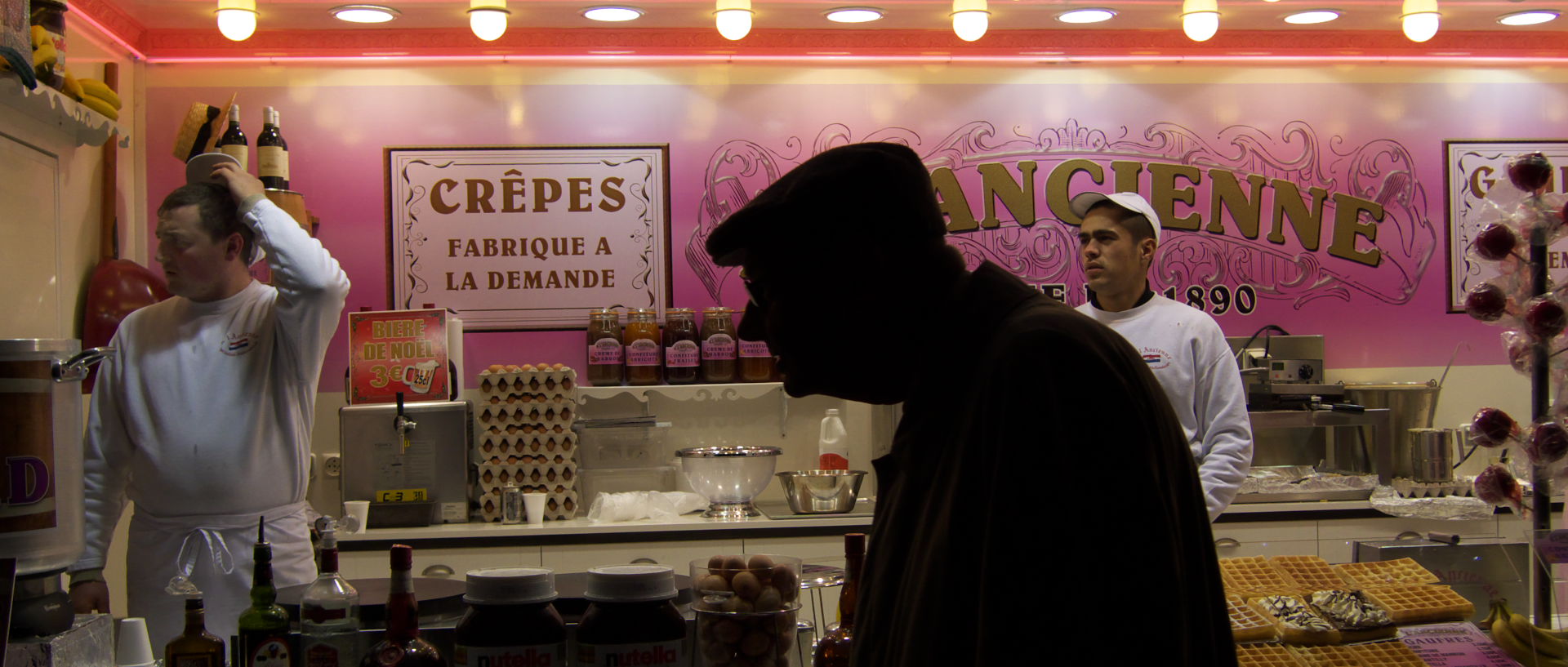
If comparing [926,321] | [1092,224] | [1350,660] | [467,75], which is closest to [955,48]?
[1092,224]

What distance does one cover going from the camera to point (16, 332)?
3.56 meters

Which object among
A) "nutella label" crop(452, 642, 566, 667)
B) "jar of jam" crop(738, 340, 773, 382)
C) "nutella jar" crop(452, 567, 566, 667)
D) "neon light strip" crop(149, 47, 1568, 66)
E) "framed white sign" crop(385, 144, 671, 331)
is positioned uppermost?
"neon light strip" crop(149, 47, 1568, 66)

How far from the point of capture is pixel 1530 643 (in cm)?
248

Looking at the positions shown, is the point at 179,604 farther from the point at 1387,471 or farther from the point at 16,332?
the point at 1387,471

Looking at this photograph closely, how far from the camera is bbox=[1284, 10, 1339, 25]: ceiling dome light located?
5402mm

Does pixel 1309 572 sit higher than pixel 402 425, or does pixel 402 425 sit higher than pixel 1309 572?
pixel 402 425

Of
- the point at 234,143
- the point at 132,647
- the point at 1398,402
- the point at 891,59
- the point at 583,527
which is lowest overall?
the point at 583,527

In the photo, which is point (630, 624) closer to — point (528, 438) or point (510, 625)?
point (510, 625)

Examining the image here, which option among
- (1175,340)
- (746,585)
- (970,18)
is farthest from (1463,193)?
(746,585)

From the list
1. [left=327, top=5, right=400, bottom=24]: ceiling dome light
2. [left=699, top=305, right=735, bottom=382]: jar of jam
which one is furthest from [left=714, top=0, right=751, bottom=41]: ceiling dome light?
[left=327, top=5, right=400, bottom=24]: ceiling dome light

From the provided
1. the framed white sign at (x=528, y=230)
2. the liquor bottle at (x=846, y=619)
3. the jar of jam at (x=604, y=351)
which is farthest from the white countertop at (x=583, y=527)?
the liquor bottle at (x=846, y=619)

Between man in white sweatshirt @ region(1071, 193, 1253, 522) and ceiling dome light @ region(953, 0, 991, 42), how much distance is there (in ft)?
3.79

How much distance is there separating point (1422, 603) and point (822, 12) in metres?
3.55

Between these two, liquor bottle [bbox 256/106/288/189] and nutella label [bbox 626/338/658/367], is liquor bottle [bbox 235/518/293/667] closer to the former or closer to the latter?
liquor bottle [bbox 256/106/288/189]
